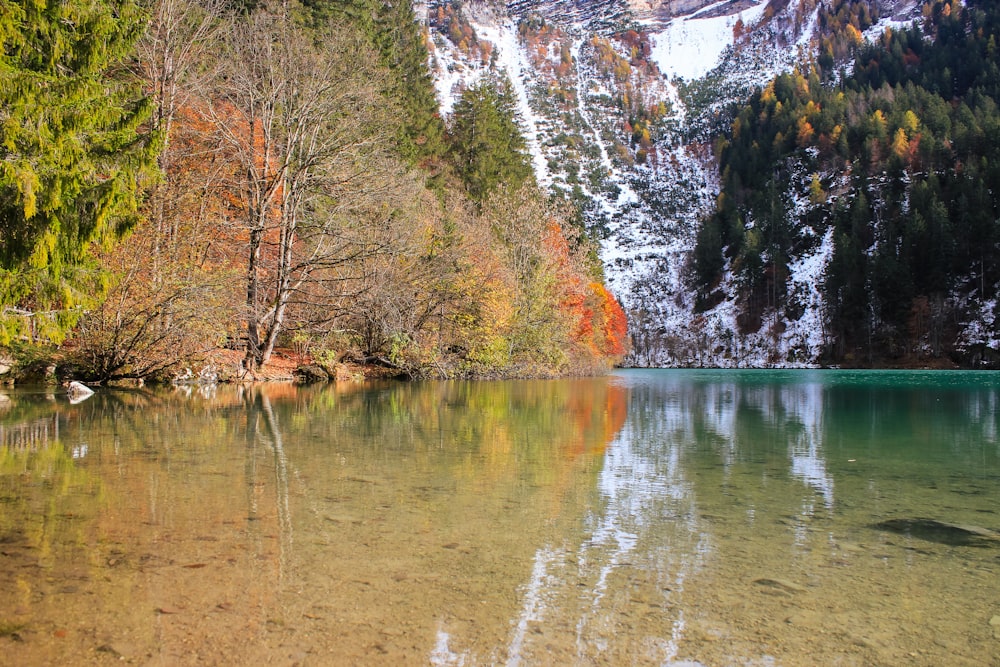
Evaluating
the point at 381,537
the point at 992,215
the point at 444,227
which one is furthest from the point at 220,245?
the point at 992,215

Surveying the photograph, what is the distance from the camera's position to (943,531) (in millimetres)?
4617

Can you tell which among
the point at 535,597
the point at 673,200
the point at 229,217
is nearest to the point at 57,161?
the point at 535,597

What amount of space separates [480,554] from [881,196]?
376 feet

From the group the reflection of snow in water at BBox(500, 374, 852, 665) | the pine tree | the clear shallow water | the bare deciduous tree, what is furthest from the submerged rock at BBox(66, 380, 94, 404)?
the reflection of snow in water at BBox(500, 374, 852, 665)

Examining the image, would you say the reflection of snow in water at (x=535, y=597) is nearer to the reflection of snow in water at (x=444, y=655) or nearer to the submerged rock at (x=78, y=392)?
the reflection of snow in water at (x=444, y=655)

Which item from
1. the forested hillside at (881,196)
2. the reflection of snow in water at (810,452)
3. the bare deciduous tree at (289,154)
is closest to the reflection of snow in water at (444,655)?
the reflection of snow in water at (810,452)

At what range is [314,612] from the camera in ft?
9.59

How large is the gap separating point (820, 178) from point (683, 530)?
419ft

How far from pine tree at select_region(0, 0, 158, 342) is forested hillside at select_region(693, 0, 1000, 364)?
280ft

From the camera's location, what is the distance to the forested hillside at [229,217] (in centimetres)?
848

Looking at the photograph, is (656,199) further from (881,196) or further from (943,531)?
(943,531)

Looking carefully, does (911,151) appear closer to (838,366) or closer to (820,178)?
(820,178)

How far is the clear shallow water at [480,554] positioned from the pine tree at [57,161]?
1976 millimetres

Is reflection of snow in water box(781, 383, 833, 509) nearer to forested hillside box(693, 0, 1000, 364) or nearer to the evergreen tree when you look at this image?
the evergreen tree
